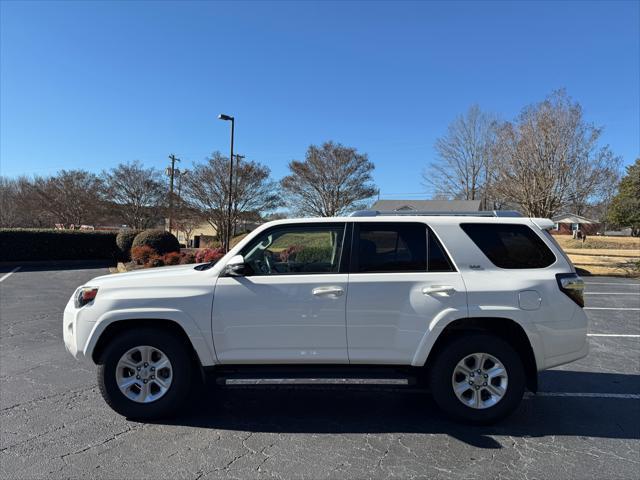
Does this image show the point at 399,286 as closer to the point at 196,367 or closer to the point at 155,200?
the point at 196,367

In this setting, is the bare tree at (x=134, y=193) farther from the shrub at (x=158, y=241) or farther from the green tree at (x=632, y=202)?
the green tree at (x=632, y=202)

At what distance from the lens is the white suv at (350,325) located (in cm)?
371

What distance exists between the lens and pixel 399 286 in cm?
373

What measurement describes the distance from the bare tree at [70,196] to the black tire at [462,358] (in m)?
38.3

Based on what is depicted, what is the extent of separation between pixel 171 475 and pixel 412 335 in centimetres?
208

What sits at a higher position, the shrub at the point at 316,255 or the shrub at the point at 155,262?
the shrub at the point at 316,255

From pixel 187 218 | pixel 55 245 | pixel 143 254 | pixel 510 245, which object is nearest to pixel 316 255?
pixel 510 245

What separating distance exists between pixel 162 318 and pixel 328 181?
34.8 m

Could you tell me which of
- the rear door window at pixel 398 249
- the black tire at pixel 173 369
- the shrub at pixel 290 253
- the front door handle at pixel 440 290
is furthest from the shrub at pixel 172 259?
the front door handle at pixel 440 290

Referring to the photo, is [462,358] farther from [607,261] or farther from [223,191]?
[223,191]

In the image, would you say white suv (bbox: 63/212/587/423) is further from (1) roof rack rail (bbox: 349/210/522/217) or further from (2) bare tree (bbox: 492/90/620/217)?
(2) bare tree (bbox: 492/90/620/217)

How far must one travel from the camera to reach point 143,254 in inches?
620

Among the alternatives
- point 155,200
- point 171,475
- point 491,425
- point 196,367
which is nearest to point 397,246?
point 491,425

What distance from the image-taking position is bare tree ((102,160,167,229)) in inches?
1454
